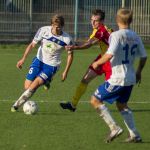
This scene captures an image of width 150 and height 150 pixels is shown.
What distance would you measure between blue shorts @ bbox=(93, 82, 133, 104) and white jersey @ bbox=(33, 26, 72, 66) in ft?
10.4

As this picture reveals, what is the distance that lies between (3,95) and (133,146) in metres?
5.56

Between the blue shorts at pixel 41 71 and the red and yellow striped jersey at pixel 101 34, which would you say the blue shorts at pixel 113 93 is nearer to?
the red and yellow striped jersey at pixel 101 34

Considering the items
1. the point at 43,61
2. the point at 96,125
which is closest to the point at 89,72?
the point at 43,61

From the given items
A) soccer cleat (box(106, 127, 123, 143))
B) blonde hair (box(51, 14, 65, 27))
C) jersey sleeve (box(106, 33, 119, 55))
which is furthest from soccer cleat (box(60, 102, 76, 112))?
jersey sleeve (box(106, 33, 119, 55))

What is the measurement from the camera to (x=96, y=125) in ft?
37.5

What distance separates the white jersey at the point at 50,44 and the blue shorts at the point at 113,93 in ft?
10.4

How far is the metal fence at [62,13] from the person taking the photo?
101 feet

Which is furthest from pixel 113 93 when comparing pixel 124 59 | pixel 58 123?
pixel 58 123

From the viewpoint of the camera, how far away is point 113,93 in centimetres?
985

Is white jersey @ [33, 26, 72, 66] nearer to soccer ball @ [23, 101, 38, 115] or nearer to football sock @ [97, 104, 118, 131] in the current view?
soccer ball @ [23, 101, 38, 115]

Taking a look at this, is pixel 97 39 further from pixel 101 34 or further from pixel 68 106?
pixel 68 106

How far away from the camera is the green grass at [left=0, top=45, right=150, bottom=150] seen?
980cm

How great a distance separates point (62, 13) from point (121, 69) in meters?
21.9

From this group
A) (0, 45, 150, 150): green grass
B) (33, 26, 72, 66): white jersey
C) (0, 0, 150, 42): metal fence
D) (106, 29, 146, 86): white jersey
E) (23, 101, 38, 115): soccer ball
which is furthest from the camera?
(0, 0, 150, 42): metal fence
